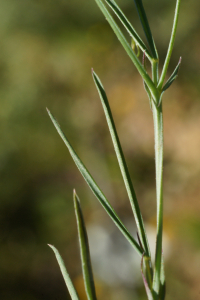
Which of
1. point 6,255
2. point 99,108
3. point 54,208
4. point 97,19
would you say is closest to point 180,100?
point 99,108

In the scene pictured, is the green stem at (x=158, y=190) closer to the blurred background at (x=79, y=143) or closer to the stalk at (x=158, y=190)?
the stalk at (x=158, y=190)

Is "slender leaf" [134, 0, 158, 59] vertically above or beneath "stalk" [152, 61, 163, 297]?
above

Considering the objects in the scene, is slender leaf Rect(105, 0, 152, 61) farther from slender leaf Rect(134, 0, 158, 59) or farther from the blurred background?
the blurred background

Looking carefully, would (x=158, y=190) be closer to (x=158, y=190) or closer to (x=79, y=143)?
(x=158, y=190)

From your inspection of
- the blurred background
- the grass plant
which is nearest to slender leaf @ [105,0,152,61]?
the grass plant

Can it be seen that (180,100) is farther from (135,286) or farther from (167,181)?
(135,286)

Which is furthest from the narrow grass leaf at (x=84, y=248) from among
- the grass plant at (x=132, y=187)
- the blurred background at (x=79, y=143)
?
the blurred background at (x=79, y=143)

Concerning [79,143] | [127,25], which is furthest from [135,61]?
[79,143]

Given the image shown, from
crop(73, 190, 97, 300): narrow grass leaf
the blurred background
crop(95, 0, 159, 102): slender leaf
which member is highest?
crop(95, 0, 159, 102): slender leaf
